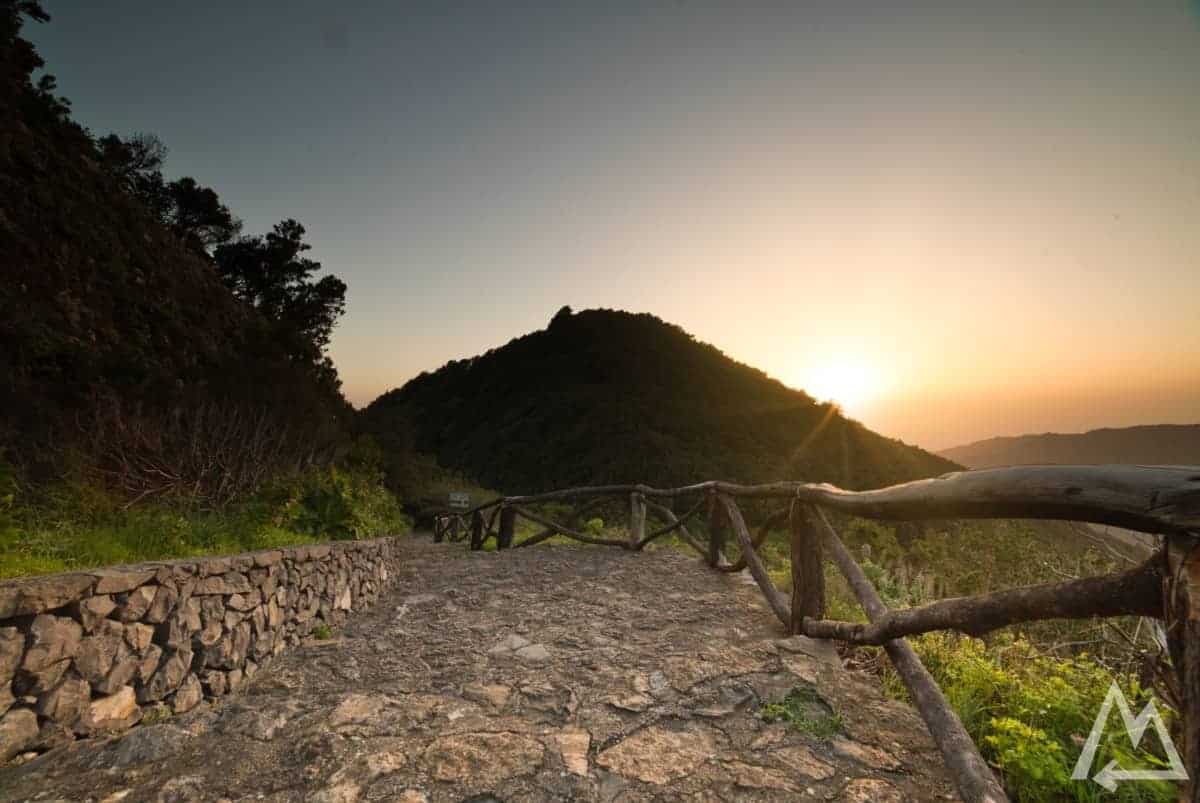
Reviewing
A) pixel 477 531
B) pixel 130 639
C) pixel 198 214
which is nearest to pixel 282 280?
pixel 198 214

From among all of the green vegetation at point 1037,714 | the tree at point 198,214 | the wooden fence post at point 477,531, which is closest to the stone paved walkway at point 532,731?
the green vegetation at point 1037,714

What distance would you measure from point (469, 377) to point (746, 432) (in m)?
29.5

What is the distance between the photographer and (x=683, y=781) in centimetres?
220

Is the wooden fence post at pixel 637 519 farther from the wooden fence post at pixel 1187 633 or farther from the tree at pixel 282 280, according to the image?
the tree at pixel 282 280

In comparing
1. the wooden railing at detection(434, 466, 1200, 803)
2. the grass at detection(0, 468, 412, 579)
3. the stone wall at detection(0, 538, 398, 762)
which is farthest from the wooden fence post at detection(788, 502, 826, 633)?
→ the grass at detection(0, 468, 412, 579)

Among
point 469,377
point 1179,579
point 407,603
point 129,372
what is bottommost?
point 407,603

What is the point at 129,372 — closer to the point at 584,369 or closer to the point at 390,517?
the point at 390,517

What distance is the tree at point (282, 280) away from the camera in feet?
85.5

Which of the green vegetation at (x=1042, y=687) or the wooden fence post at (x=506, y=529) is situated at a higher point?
the green vegetation at (x=1042, y=687)

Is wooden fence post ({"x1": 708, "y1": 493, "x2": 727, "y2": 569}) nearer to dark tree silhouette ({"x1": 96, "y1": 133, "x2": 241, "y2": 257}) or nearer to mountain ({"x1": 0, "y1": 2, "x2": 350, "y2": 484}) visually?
mountain ({"x1": 0, "y1": 2, "x2": 350, "y2": 484})

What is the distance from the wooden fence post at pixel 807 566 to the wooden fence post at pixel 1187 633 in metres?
2.47

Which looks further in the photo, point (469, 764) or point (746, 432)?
point (746, 432)

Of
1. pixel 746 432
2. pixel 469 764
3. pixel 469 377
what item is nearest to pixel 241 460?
pixel 469 764

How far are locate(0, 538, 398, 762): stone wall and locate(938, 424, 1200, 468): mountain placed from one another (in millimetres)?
4018
